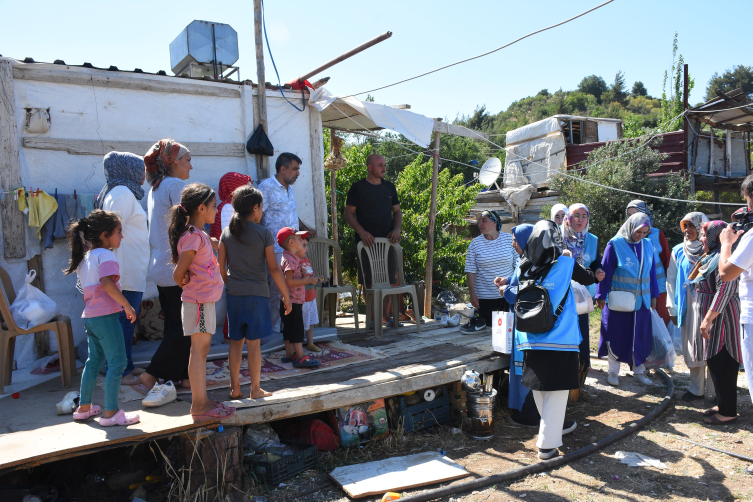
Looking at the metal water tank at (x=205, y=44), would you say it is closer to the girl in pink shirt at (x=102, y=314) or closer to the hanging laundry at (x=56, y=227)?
the hanging laundry at (x=56, y=227)

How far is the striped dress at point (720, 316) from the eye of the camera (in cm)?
418

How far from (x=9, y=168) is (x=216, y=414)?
3.15 m

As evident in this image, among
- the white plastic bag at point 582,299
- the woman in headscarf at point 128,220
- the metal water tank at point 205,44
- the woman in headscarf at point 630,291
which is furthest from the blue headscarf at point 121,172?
the woman in headscarf at point 630,291

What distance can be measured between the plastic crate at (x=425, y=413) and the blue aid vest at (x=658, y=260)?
2749 millimetres

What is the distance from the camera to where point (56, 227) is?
470cm

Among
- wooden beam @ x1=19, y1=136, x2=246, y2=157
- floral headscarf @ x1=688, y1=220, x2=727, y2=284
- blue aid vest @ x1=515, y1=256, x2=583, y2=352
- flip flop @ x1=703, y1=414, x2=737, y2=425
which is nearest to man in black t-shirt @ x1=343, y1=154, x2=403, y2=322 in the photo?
wooden beam @ x1=19, y1=136, x2=246, y2=157

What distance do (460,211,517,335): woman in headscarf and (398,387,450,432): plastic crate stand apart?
1271 millimetres

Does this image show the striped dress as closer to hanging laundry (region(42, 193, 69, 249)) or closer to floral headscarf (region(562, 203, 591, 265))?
floral headscarf (region(562, 203, 591, 265))

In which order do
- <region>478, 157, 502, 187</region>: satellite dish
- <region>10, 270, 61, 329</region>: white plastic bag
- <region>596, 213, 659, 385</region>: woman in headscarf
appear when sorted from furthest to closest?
<region>478, 157, 502, 187</region>: satellite dish
<region>596, 213, 659, 385</region>: woman in headscarf
<region>10, 270, 61, 329</region>: white plastic bag

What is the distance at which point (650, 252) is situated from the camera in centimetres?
529

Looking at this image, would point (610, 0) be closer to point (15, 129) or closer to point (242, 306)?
point (242, 306)

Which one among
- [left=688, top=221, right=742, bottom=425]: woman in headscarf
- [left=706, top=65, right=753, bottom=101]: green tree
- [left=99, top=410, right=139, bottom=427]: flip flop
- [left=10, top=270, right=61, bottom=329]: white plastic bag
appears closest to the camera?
[left=99, top=410, right=139, bottom=427]: flip flop

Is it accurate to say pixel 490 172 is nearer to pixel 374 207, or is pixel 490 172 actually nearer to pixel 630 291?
pixel 374 207

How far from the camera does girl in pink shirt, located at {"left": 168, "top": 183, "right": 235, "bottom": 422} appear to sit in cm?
316
